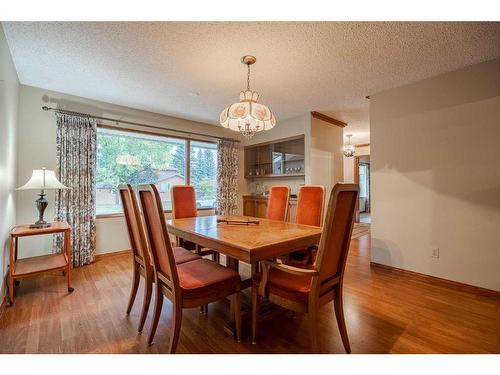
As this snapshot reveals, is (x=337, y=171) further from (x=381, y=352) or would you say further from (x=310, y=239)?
(x=381, y=352)

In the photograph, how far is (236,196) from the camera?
16.7 ft

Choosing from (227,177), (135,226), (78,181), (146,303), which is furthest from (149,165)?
(146,303)

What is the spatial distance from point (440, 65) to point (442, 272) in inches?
90.7

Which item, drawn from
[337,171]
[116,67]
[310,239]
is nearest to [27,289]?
[116,67]

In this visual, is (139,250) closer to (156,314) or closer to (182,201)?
(156,314)

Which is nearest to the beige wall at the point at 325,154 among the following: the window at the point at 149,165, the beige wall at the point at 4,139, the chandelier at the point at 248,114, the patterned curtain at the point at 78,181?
the chandelier at the point at 248,114

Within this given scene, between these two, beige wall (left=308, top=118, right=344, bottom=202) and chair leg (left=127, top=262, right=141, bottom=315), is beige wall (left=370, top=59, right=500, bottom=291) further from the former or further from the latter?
chair leg (left=127, top=262, right=141, bottom=315)

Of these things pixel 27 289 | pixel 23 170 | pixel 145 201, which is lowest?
pixel 27 289

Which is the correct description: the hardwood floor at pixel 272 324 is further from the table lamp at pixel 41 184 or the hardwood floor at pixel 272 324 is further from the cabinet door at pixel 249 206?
the cabinet door at pixel 249 206

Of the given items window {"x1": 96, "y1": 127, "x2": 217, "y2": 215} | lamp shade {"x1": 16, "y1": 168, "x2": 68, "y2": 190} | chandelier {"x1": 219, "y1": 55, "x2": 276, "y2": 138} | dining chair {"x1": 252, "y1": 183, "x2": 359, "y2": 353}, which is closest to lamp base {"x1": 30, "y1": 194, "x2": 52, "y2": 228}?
lamp shade {"x1": 16, "y1": 168, "x2": 68, "y2": 190}

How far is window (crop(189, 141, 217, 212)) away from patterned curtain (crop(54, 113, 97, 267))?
1724 mm

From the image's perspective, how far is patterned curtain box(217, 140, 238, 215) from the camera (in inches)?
189

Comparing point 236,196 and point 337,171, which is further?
point 236,196

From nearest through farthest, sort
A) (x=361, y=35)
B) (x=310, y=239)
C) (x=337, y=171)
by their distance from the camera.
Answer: (x=310, y=239) < (x=361, y=35) < (x=337, y=171)
